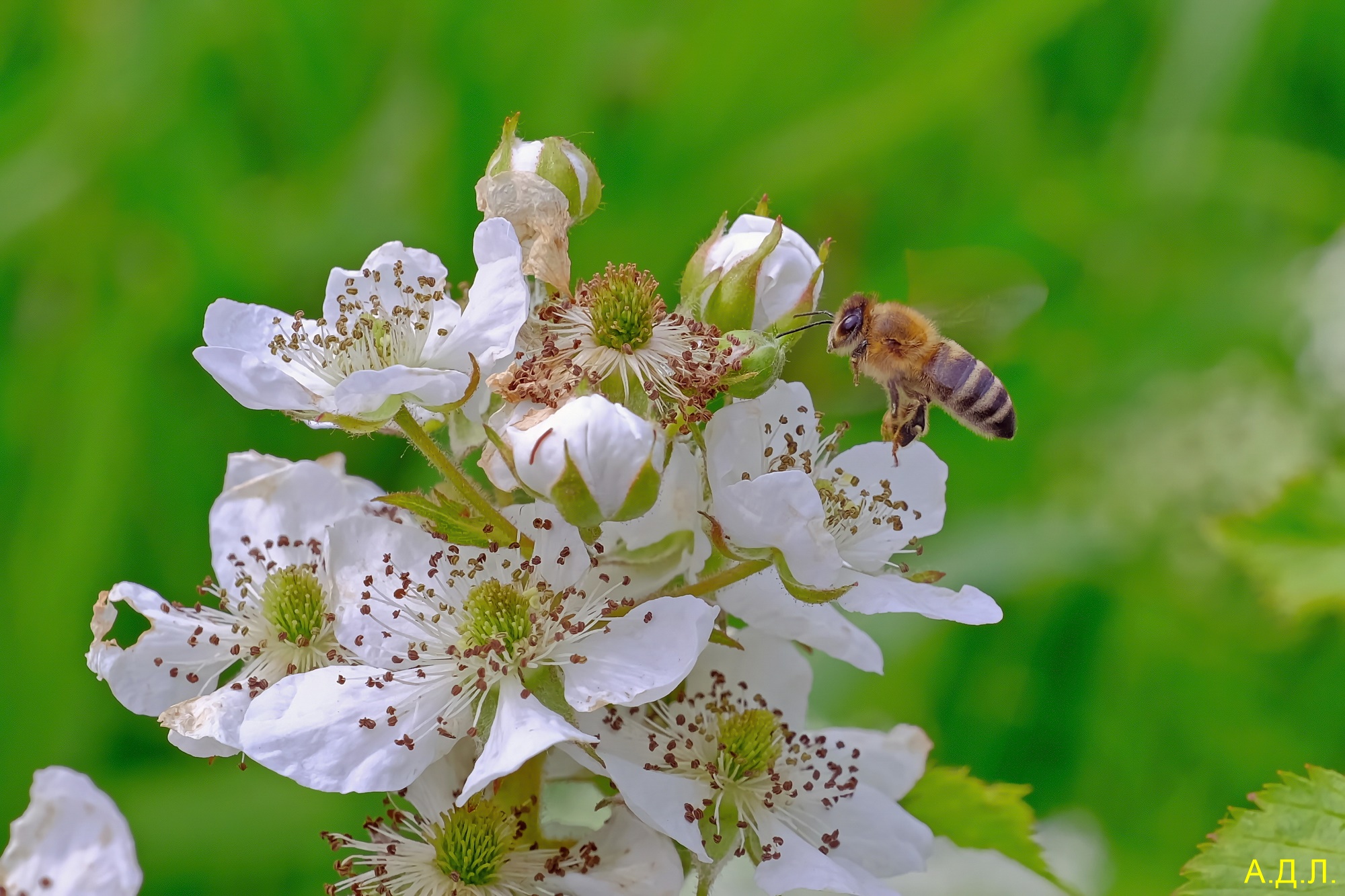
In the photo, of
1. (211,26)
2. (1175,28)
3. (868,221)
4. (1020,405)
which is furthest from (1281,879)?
(211,26)

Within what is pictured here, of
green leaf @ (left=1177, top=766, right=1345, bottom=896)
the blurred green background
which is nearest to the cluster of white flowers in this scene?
green leaf @ (left=1177, top=766, right=1345, bottom=896)

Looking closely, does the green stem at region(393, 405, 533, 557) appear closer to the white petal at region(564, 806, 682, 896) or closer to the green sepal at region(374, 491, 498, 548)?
the green sepal at region(374, 491, 498, 548)

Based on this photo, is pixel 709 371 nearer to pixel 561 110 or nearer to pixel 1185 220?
pixel 561 110

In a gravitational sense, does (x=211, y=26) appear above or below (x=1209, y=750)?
above

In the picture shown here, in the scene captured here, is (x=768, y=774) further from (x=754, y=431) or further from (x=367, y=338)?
(x=367, y=338)

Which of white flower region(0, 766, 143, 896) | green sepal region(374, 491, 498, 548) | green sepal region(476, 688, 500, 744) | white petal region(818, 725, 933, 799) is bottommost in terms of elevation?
white flower region(0, 766, 143, 896)

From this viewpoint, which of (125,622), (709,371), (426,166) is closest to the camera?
(709,371)

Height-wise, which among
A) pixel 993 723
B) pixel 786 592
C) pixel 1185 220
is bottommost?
pixel 786 592
